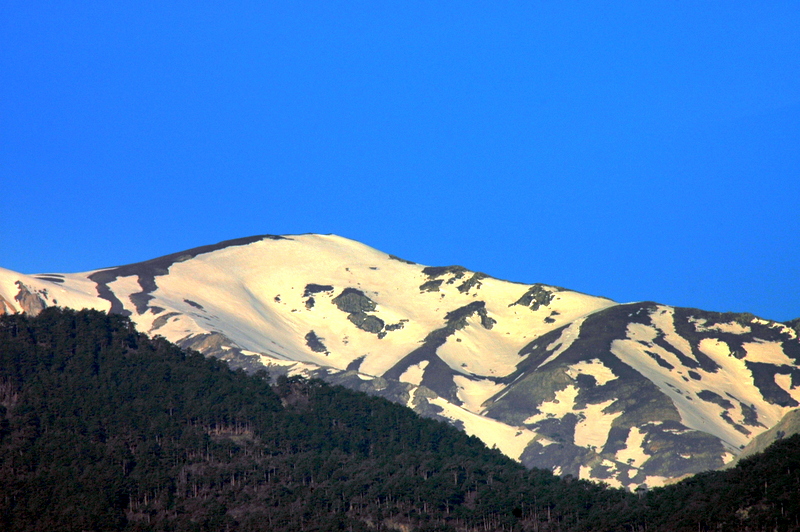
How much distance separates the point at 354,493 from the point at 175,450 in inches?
1451

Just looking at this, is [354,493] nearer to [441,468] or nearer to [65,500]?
[441,468]

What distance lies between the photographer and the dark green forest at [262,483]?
140750 mm

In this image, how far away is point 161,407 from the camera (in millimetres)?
194125

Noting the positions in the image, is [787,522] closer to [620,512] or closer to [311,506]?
[620,512]

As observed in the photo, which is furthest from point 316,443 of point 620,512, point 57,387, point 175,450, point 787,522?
point 787,522

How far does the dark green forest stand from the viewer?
141 m

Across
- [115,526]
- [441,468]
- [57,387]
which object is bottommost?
[115,526]

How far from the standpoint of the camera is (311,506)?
154750 millimetres

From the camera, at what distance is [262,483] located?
6599 inches

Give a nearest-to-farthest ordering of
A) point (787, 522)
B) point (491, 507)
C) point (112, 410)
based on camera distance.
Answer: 1. point (787, 522)
2. point (491, 507)
3. point (112, 410)

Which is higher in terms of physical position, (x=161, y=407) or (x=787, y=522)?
(x=161, y=407)

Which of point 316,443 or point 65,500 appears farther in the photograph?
point 316,443

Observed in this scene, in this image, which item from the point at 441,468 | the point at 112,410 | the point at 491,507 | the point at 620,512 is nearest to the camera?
the point at 620,512

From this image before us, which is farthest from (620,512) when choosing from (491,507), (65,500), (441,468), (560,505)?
(65,500)
